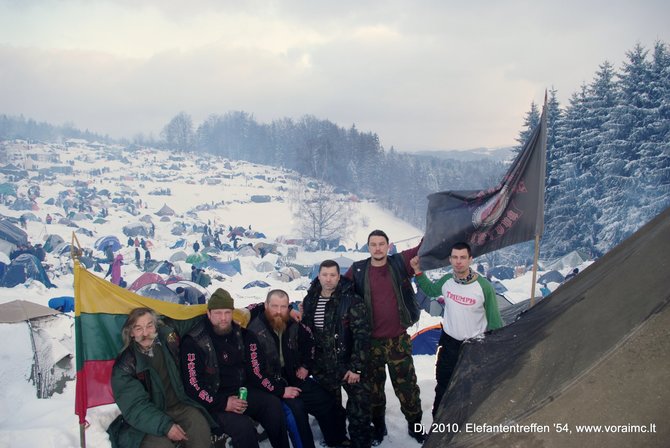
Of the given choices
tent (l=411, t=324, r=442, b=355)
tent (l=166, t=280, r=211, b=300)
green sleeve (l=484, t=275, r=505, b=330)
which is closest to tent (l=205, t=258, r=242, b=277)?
tent (l=166, t=280, r=211, b=300)

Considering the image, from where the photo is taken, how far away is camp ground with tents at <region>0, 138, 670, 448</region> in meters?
2.01

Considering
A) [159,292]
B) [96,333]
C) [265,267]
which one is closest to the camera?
[96,333]

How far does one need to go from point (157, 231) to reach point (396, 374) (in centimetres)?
4122

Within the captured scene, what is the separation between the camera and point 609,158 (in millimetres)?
26250

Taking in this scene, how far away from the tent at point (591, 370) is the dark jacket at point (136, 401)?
2107 millimetres

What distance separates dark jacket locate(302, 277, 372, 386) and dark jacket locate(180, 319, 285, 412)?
0.48 meters

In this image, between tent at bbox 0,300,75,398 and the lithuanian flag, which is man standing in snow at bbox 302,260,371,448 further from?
tent at bbox 0,300,75,398

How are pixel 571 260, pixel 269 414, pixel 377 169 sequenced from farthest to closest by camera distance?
pixel 377 169 < pixel 571 260 < pixel 269 414

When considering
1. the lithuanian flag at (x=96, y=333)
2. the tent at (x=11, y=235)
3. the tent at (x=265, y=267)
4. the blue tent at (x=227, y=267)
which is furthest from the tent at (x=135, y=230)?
the lithuanian flag at (x=96, y=333)

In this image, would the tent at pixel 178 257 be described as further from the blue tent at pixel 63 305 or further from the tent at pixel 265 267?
the blue tent at pixel 63 305

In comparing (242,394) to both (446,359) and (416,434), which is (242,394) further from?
(446,359)

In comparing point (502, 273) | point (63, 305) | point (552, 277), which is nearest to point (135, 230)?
point (502, 273)

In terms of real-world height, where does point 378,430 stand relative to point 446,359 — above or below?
below

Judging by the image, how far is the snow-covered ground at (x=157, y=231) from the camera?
4.86m
